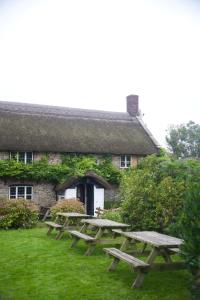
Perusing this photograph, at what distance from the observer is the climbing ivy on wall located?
914 inches

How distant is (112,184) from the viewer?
2692cm

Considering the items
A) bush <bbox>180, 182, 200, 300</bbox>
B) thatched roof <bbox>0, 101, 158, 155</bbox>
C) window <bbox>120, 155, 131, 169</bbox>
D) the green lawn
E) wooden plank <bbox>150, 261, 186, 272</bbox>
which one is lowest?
the green lawn

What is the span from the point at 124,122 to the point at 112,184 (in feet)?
24.2

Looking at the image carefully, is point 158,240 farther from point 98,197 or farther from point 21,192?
point 21,192

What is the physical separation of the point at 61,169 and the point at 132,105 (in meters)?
→ 12.7

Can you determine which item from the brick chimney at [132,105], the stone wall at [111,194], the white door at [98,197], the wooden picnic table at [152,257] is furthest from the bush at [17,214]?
the brick chimney at [132,105]

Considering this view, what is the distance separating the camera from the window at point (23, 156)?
24.2 metres

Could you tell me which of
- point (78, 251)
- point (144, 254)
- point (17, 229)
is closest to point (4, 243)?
point (78, 251)

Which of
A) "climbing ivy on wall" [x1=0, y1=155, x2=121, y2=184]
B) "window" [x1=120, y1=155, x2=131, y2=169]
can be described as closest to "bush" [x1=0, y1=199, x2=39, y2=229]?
"climbing ivy on wall" [x1=0, y1=155, x2=121, y2=184]

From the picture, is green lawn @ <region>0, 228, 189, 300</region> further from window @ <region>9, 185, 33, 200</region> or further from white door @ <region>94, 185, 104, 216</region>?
white door @ <region>94, 185, 104, 216</region>

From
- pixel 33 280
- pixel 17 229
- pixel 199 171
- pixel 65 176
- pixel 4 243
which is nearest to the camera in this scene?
pixel 33 280

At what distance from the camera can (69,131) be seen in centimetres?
2758

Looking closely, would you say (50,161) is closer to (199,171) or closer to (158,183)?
(158,183)

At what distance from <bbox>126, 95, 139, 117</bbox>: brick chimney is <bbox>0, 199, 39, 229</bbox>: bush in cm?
1833
